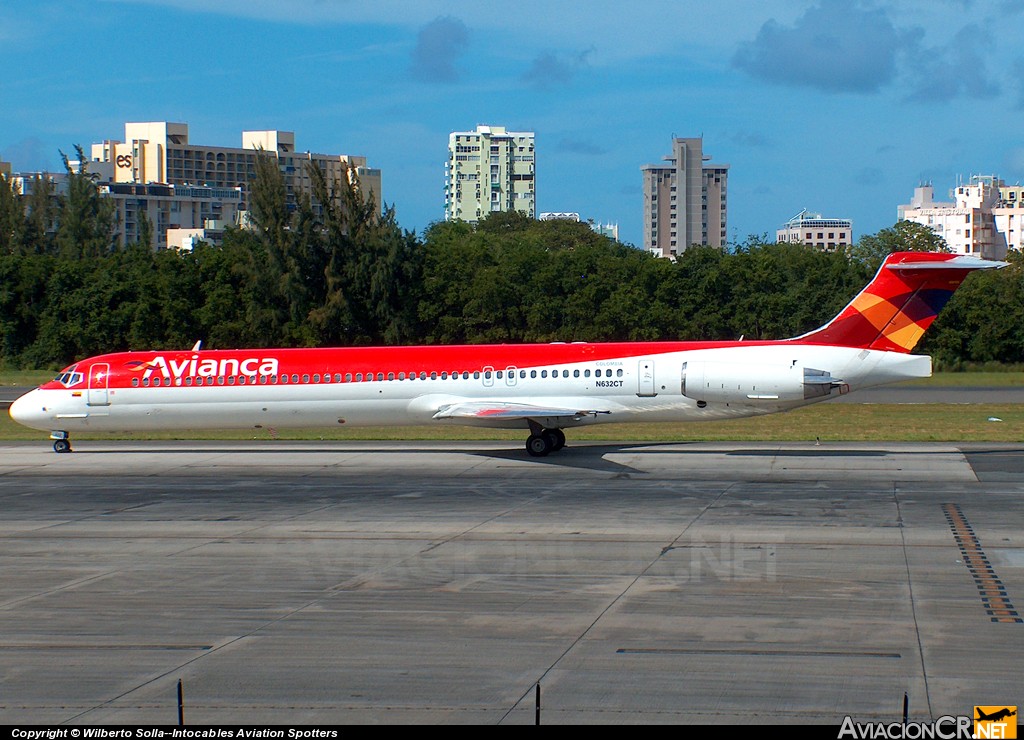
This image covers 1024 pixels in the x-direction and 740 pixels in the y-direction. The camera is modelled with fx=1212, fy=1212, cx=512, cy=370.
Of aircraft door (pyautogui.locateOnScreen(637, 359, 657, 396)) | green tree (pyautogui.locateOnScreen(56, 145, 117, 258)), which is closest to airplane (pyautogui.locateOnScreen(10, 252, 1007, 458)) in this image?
aircraft door (pyautogui.locateOnScreen(637, 359, 657, 396))

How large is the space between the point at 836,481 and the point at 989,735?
18235mm

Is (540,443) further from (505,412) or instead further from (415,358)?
(415,358)

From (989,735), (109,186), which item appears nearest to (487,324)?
(989,735)

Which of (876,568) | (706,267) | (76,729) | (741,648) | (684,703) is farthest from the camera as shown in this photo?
(706,267)

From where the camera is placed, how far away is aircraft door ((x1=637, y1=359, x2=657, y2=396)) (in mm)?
29797

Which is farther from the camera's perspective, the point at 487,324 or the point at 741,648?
the point at 487,324

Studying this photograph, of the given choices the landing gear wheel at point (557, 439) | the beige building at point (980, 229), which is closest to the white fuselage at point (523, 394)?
the landing gear wheel at point (557, 439)

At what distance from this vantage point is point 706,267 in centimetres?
7169

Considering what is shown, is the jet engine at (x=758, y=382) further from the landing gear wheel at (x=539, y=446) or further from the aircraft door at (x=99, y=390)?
the aircraft door at (x=99, y=390)

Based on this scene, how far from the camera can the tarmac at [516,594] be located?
428 inches

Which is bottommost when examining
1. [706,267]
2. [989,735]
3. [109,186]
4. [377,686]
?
[377,686]

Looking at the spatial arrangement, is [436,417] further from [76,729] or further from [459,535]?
[76,729]

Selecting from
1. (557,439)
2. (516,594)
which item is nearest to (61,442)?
(557,439)

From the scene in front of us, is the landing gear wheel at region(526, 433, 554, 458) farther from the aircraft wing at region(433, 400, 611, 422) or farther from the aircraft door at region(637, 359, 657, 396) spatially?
the aircraft door at region(637, 359, 657, 396)
